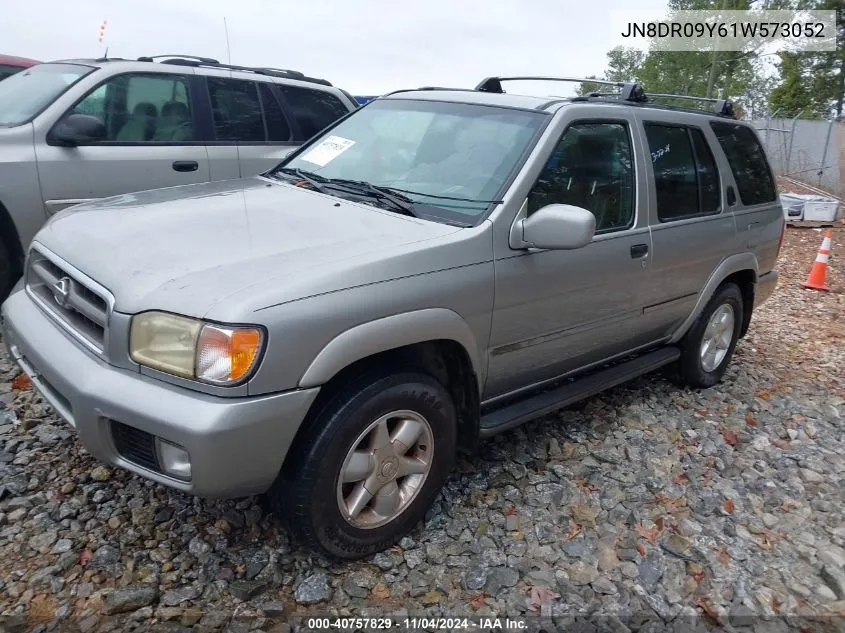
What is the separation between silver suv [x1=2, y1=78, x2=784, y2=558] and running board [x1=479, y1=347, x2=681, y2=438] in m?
0.01

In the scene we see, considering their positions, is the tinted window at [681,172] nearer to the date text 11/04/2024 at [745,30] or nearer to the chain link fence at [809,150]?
the chain link fence at [809,150]

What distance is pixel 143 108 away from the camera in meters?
5.09

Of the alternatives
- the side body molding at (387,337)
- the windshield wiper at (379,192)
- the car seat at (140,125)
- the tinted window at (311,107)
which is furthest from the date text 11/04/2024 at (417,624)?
the tinted window at (311,107)

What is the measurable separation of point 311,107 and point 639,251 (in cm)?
361

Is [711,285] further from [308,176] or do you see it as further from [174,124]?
[174,124]

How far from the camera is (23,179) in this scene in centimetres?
436

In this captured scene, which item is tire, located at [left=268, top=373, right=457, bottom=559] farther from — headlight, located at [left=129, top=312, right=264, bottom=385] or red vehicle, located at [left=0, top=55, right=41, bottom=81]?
red vehicle, located at [left=0, top=55, right=41, bottom=81]

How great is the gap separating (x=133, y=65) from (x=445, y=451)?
3.89 m

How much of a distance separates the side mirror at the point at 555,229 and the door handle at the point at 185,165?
3254 mm

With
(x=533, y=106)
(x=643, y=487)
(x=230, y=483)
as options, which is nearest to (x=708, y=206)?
(x=533, y=106)

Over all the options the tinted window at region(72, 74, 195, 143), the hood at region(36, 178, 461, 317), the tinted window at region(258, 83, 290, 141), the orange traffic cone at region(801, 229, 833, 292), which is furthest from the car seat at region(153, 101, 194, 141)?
the orange traffic cone at region(801, 229, 833, 292)

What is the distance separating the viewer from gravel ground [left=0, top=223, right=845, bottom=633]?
2.49 metres

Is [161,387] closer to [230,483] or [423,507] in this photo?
[230,483]

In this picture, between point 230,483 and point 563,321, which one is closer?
point 230,483
